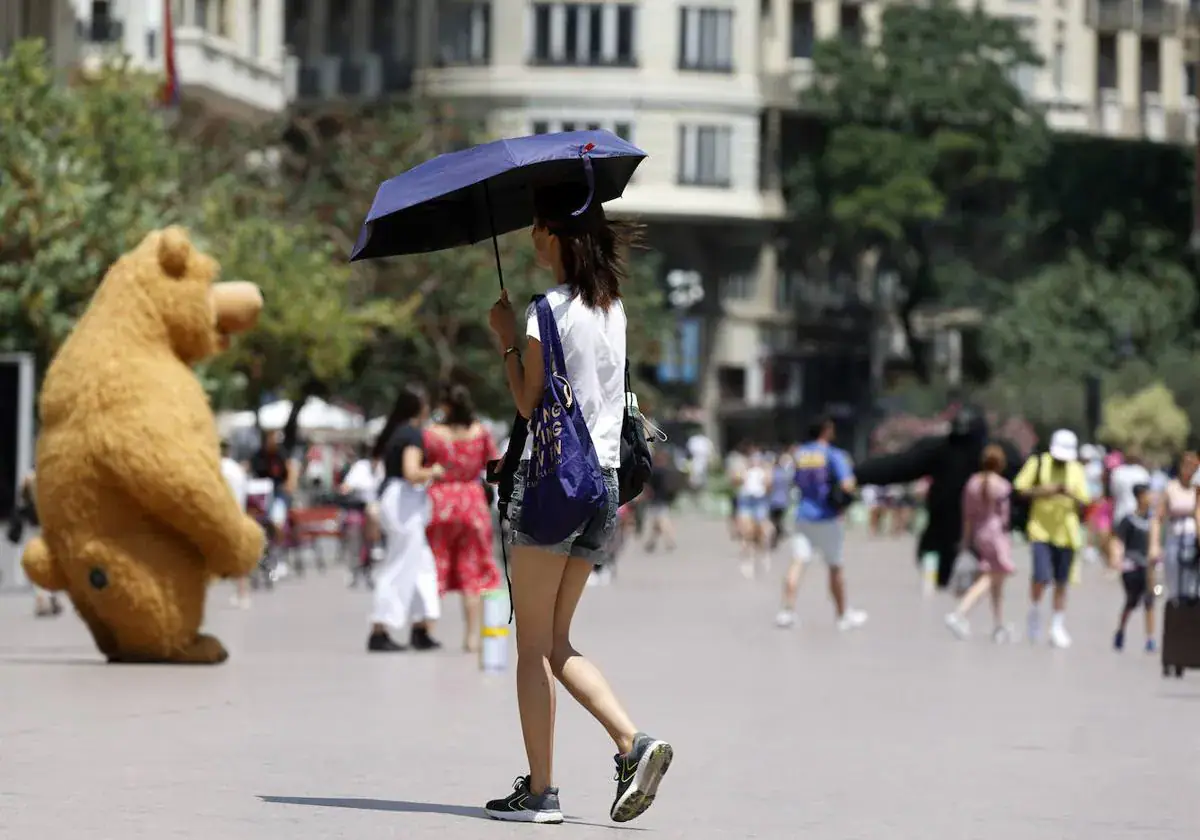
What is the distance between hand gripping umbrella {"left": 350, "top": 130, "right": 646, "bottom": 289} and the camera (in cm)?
987

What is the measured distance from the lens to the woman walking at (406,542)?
19.6 metres

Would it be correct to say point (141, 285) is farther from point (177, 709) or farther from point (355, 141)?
point (355, 141)

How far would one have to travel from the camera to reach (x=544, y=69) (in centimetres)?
7156

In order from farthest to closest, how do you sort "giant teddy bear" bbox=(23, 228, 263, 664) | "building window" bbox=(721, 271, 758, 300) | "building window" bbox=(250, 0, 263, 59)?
"building window" bbox=(721, 271, 758, 300) → "building window" bbox=(250, 0, 263, 59) → "giant teddy bear" bbox=(23, 228, 263, 664)

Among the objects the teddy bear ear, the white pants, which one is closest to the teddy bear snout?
the teddy bear ear

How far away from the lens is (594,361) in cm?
981

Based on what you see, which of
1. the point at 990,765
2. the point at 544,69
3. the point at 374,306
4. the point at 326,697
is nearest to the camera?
the point at 990,765

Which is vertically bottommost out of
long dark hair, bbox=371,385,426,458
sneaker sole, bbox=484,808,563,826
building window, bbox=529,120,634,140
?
sneaker sole, bbox=484,808,563,826

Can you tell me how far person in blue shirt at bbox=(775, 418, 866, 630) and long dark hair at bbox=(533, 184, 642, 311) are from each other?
14571 millimetres

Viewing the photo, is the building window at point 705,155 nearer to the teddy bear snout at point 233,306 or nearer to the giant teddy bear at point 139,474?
the teddy bear snout at point 233,306

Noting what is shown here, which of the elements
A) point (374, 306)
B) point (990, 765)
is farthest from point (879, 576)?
point (990, 765)

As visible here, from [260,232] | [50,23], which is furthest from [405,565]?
[50,23]

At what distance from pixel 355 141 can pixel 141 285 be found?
3319cm

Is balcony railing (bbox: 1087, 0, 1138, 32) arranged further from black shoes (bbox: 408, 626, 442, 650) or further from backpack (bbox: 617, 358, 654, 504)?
backpack (bbox: 617, 358, 654, 504)
